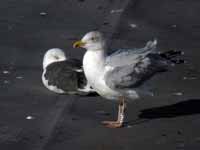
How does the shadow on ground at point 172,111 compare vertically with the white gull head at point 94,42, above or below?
below

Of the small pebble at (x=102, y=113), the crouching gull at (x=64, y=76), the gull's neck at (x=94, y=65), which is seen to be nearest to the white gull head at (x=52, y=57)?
the crouching gull at (x=64, y=76)

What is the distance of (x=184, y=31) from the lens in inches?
510

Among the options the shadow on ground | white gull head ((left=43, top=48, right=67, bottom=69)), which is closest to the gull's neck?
the shadow on ground

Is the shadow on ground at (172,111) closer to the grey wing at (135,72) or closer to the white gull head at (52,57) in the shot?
the grey wing at (135,72)

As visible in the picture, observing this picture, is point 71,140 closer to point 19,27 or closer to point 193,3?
point 19,27

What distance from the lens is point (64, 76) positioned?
1033 centimetres

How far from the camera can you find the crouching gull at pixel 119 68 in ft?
30.2

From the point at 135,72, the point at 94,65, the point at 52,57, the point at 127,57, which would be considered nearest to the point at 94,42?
the point at 94,65

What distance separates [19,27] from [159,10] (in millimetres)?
2376

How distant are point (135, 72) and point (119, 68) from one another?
0.17 meters

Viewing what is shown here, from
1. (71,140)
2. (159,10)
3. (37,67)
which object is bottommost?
(71,140)

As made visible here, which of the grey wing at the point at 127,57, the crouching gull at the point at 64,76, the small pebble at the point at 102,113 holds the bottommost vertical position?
the small pebble at the point at 102,113

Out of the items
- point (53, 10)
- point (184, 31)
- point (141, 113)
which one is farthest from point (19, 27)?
point (141, 113)

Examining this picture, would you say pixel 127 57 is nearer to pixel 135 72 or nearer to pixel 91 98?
pixel 135 72
